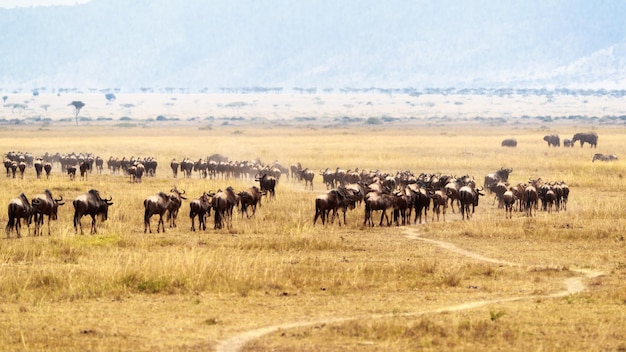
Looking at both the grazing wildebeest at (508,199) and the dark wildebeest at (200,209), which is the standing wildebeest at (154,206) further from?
the grazing wildebeest at (508,199)

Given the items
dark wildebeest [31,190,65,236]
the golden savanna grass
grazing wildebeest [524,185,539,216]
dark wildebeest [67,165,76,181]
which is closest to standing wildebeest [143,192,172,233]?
the golden savanna grass

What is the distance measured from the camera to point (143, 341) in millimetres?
14781

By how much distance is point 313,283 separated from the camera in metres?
19.3

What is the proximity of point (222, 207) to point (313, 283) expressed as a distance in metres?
8.95

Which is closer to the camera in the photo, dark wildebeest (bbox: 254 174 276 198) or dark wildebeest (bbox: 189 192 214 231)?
dark wildebeest (bbox: 189 192 214 231)

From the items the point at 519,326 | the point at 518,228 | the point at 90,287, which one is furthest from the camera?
the point at 518,228

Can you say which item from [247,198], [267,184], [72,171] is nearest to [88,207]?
[247,198]

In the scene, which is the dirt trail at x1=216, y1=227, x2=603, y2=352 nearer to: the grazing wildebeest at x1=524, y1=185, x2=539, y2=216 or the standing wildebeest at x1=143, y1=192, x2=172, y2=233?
the standing wildebeest at x1=143, y1=192, x2=172, y2=233

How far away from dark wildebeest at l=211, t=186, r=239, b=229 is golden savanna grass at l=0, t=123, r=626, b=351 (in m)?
0.48

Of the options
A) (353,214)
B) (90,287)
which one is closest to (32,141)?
(353,214)

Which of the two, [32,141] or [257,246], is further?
[32,141]

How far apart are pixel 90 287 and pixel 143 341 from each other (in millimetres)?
4052

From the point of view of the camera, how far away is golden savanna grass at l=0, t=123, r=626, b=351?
15062 mm

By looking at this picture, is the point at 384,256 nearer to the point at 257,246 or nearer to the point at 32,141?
the point at 257,246
